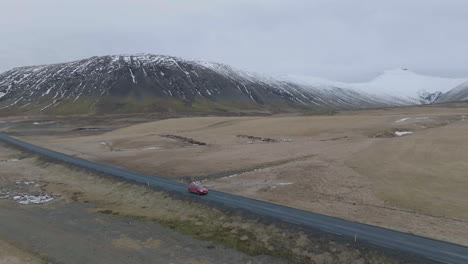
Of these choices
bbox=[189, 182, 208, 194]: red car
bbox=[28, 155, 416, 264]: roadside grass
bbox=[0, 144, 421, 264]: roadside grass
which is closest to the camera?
bbox=[0, 144, 421, 264]: roadside grass

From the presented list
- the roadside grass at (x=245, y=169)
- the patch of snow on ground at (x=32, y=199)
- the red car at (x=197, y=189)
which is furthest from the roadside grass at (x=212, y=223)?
the roadside grass at (x=245, y=169)

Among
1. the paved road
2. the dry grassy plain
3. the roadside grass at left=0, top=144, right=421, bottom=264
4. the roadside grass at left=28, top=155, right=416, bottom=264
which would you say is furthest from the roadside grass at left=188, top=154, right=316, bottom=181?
the roadside grass at left=0, top=144, right=421, bottom=264

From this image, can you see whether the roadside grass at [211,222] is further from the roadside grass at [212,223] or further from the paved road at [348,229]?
the paved road at [348,229]

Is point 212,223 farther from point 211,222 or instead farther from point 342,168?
point 342,168

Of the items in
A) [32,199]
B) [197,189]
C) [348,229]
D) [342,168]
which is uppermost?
[342,168]

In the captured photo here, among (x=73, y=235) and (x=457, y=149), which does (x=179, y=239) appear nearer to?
(x=73, y=235)

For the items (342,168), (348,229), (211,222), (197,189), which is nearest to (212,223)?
(211,222)

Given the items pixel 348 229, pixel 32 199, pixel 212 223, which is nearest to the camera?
pixel 348 229

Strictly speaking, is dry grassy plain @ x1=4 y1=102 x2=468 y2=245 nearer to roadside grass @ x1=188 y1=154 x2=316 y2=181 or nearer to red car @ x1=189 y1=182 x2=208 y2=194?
roadside grass @ x1=188 y1=154 x2=316 y2=181

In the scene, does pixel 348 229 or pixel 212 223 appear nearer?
pixel 348 229

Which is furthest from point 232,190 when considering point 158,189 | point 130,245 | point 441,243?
point 441,243
